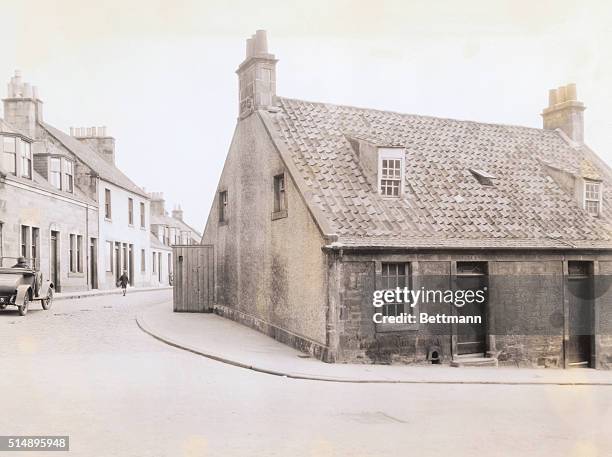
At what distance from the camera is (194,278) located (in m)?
23.1

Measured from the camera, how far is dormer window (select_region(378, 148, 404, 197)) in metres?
16.3

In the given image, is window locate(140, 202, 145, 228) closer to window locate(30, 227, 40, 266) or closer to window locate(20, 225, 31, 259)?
window locate(30, 227, 40, 266)

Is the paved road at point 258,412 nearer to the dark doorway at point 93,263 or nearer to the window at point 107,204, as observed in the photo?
the dark doorway at point 93,263

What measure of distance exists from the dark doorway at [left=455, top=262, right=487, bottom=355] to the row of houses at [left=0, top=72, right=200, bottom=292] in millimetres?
15610

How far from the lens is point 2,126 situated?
27.6m

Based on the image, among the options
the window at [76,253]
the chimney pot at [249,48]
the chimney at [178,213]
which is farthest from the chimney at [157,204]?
the chimney pot at [249,48]

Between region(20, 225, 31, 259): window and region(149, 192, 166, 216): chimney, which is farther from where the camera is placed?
region(149, 192, 166, 216): chimney

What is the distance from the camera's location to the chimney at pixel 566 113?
23.7m

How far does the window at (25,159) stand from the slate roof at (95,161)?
20.2 ft

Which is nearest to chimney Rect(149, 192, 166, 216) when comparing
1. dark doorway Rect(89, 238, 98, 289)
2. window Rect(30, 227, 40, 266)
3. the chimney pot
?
dark doorway Rect(89, 238, 98, 289)

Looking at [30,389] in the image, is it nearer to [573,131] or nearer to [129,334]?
[129,334]

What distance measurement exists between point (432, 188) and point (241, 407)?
1005cm

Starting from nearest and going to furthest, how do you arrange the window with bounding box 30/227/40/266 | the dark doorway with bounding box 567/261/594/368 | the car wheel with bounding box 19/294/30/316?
the dark doorway with bounding box 567/261/594/368
the car wheel with bounding box 19/294/30/316
the window with bounding box 30/227/40/266

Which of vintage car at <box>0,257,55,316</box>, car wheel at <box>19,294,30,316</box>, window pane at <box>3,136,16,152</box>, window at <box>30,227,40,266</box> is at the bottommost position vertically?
car wheel at <box>19,294,30,316</box>
